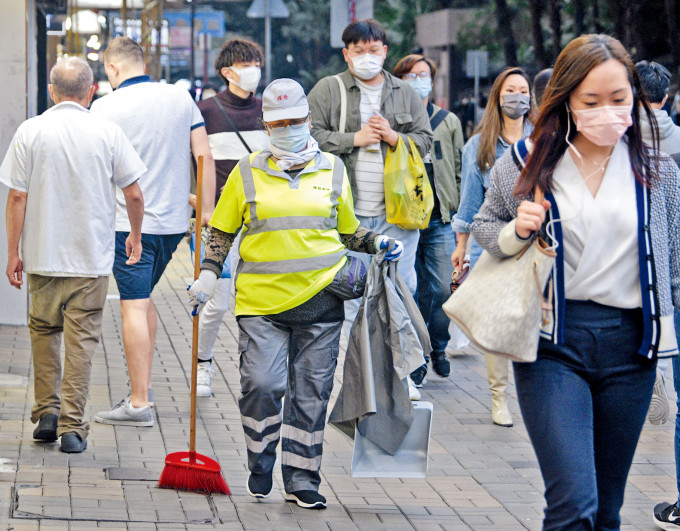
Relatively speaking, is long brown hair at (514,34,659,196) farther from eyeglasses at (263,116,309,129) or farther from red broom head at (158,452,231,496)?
red broom head at (158,452,231,496)

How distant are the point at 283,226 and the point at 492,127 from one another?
2.28 meters

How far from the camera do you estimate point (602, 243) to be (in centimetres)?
348

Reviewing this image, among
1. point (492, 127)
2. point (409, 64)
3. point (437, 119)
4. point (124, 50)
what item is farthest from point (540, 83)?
point (124, 50)

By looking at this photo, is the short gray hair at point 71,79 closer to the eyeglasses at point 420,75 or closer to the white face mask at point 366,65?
the white face mask at point 366,65

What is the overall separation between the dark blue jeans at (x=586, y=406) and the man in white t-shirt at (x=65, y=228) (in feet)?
10.2

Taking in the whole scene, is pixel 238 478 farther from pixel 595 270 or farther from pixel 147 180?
pixel 595 270

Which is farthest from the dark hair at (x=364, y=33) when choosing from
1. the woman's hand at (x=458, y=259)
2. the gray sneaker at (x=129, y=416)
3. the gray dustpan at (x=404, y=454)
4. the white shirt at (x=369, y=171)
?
the gray dustpan at (x=404, y=454)

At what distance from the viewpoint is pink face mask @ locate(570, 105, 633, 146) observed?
347 centimetres

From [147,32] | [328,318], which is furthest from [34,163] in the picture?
[147,32]

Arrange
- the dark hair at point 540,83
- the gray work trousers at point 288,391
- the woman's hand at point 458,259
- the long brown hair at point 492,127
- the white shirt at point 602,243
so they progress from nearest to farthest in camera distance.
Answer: the white shirt at point 602,243 < the gray work trousers at point 288,391 < the woman's hand at point 458,259 < the long brown hair at point 492,127 < the dark hair at point 540,83

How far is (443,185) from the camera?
806 cm

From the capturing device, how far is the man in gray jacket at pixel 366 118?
715 centimetres

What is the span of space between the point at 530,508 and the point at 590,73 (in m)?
2.51

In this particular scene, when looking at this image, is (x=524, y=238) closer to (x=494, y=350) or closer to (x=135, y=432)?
(x=494, y=350)
